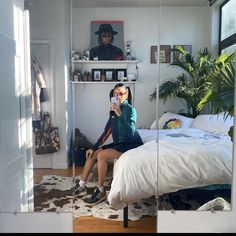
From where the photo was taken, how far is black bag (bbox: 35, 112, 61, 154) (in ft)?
6.11

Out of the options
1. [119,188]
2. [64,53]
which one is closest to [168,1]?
[64,53]

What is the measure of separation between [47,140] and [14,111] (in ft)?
0.95

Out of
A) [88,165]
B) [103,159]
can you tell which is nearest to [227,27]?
[103,159]

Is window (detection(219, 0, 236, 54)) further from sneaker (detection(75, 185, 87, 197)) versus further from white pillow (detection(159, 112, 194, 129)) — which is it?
sneaker (detection(75, 185, 87, 197))

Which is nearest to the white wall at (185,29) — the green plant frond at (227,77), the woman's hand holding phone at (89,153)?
the green plant frond at (227,77)

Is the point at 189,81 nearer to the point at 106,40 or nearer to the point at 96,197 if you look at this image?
the point at 106,40

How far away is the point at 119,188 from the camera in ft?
5.87

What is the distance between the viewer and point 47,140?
1869mm

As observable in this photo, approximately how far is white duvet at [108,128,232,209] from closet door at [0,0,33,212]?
634mm

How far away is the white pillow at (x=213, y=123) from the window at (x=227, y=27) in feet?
1.42

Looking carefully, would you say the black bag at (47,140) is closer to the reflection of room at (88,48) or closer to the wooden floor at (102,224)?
the reflection of room at (88,48)

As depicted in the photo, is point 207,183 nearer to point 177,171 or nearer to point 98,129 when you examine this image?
point 177,171

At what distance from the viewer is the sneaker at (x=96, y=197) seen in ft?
6.02

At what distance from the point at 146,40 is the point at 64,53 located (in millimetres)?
542
